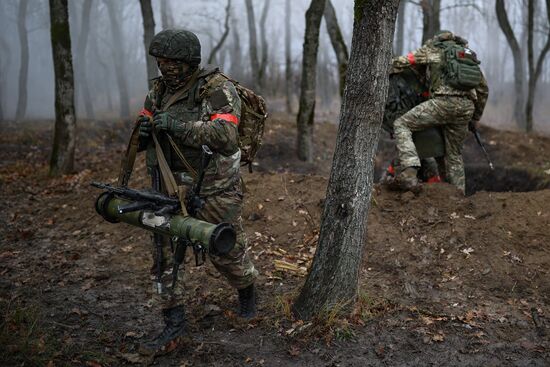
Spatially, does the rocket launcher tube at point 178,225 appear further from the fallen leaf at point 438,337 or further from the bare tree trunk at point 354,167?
the fallen leaf at point 438,337

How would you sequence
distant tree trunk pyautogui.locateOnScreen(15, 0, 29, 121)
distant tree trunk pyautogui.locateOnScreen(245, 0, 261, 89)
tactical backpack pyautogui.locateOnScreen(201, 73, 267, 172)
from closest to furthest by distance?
tactical backpack pyautogui.locateOnScreen(201, 73, 267, 172), distant tree trunk pyautogui.locateOnScreen(245, 0, 261, 89), distant tree trunk pyautogui.locateOnScreen(15, 0, 29, 121)

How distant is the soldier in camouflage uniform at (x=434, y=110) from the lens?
650 cm

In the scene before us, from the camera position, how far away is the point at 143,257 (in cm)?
616

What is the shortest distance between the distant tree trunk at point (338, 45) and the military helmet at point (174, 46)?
239 inches

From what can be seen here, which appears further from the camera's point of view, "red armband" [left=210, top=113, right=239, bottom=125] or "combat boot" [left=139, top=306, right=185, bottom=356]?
"combat boot" [left=139, top=306, right=185, bottom=356]

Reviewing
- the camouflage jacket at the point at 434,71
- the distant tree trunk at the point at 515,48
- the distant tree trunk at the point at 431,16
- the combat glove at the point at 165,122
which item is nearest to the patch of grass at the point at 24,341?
the combat glove at the point at 165,122

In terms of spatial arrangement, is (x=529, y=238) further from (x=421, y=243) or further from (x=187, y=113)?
(x=187, y=113)

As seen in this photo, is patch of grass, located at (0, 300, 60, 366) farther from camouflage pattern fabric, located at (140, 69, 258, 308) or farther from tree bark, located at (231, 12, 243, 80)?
tree bark, located at (231, 12, 243, 80)

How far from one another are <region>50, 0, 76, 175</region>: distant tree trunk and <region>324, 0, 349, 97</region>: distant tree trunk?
5196 mm

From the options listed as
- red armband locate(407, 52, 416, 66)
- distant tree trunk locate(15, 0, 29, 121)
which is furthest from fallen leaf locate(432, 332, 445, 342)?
distant tree trunk locate(15, 0, 29, 121)

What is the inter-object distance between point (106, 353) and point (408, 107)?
519cm

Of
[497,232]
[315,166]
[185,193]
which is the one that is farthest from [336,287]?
[315,166]

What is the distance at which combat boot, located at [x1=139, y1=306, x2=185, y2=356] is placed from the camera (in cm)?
400

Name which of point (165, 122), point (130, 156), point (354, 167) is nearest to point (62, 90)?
point (130, 156)
